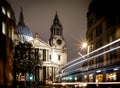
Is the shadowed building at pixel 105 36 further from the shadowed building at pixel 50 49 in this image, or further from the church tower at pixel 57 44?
the church tower at pixel 57 44

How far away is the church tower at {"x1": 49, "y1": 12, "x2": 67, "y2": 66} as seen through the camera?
4776 inches

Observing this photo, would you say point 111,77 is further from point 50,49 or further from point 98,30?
point 50,49

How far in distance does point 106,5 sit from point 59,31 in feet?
295

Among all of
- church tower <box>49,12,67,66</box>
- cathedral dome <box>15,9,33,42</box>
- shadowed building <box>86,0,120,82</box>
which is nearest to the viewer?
shadowed building <box>86,0,120,82</box>

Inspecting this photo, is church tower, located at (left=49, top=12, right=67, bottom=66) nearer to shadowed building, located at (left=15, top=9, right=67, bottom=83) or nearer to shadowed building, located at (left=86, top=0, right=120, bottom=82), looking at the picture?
shadowed building, located at (left=15, top=9, right=67, bottom=83)

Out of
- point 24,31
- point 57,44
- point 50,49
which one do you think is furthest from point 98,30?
point 24,31

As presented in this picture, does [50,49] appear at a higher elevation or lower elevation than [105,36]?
higher

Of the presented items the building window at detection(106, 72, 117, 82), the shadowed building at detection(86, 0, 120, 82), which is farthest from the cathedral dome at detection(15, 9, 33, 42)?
the building window at detection(106, 72, 117, 82)

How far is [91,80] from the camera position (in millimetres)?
28703

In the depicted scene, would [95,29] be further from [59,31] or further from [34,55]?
[59,31]

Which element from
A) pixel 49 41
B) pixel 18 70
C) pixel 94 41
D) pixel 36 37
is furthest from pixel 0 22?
pixel 49 41

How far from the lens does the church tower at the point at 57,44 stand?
121m

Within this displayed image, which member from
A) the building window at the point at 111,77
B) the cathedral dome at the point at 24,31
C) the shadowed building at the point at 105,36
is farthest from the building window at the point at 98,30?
the cathedral dome at the point at 24,31

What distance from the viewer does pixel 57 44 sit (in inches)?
4899
